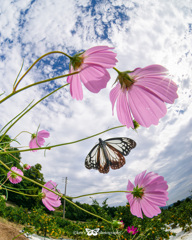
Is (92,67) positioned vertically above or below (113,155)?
below

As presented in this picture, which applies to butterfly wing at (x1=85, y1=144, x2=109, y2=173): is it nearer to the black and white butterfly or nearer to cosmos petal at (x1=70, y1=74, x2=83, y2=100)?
the black and white butterfly

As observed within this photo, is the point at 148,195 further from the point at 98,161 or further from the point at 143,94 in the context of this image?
the point at 98,161

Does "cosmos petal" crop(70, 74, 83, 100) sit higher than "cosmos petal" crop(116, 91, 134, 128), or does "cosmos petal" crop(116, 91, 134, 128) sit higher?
"cosmos petal" crop(70, 74, 83, 100)

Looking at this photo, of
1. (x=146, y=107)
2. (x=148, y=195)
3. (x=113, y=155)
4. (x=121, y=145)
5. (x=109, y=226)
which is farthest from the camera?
(x=109, y=226)

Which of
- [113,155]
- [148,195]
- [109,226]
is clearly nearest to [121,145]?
[113,155]

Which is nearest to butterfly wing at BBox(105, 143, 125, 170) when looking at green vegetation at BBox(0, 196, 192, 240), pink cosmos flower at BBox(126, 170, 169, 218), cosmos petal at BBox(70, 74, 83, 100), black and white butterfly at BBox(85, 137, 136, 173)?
black and white butterfly at BBox(85, 137, 136, 173)

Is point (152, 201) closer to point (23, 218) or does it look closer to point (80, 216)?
point (23, 218)

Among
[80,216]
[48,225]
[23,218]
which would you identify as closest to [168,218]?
[48,225]

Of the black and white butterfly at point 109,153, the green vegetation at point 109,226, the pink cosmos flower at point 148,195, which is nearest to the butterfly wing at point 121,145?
the black and white butterfly at point 109,153
